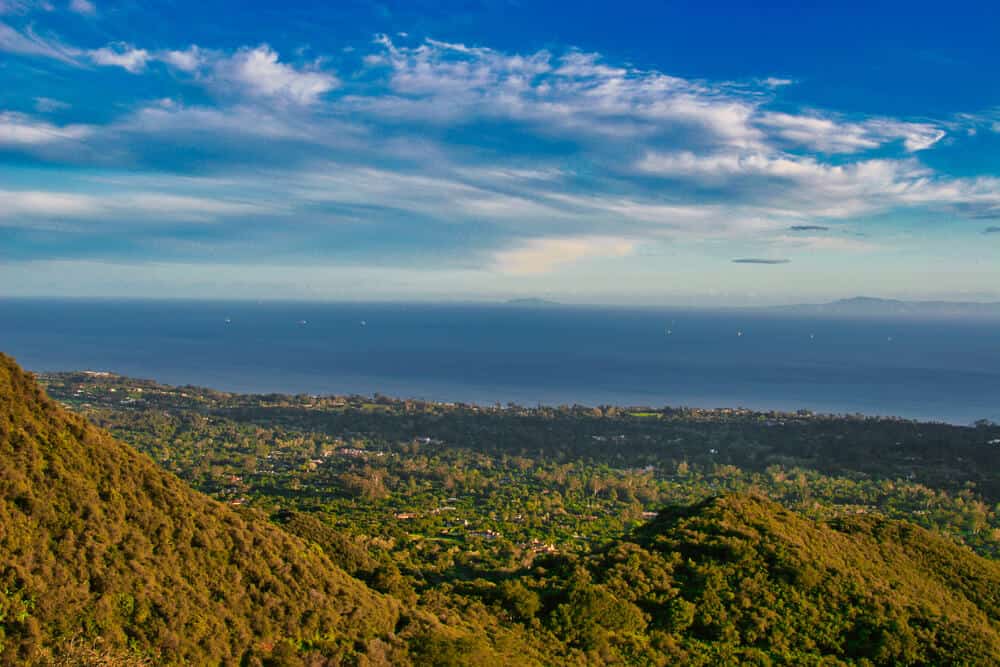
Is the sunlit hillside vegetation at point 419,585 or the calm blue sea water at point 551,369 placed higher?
the sunlit hillside vegetation at point 419,585

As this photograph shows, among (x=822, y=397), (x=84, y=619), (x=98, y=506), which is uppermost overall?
(x=98, y=506)

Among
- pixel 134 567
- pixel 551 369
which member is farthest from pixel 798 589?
pixel 551 369

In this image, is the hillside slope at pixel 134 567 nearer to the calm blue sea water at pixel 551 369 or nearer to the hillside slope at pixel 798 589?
the hillside slope at pixel 798 589

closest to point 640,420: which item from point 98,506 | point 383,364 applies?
point 98,506

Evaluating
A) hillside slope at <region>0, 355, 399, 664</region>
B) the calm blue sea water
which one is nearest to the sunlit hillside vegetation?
hillside slope at <region>0, 355, 399, 664</region>

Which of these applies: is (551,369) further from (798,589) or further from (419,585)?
(798,589)

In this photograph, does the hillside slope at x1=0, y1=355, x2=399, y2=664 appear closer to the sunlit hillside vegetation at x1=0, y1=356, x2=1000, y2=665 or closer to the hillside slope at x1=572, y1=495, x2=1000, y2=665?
the sunlit hillside vegetation at x1=0, y1=356, x2=1000, y2=665

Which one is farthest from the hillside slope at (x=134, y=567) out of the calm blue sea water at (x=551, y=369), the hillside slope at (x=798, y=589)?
the calm blue sea water at (x=551, y=369)

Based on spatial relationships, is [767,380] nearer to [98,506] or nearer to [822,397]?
[822,397]
